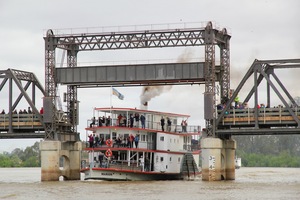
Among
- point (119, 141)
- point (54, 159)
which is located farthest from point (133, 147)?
point (54, 159)

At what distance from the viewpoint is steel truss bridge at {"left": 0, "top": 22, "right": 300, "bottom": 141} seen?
82.0 meters

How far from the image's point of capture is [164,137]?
86625mm

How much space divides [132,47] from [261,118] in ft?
41.3

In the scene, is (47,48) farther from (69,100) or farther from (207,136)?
(207,136)

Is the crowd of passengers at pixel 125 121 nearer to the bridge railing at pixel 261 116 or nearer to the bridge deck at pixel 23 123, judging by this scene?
the bridge deck at pixel 23 123

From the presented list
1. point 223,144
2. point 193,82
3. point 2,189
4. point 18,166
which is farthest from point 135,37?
point 18,166

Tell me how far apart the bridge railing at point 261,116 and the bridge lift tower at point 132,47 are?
4.49ft

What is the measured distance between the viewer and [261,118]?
3223 inches

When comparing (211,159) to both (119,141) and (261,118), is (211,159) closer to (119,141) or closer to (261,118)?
(261,118)

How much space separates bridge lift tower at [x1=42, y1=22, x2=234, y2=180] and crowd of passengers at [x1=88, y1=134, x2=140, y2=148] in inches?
195

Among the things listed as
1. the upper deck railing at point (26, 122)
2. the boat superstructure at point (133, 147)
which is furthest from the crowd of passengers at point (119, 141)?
the upper deck railing at point (26, 122)

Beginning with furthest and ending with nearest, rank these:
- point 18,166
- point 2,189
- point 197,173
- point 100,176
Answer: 1. point 18,166
2. point 197,173
3. point 100,176
4. point 2,189

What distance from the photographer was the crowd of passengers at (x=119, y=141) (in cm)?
8225

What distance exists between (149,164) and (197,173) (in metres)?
9.46
